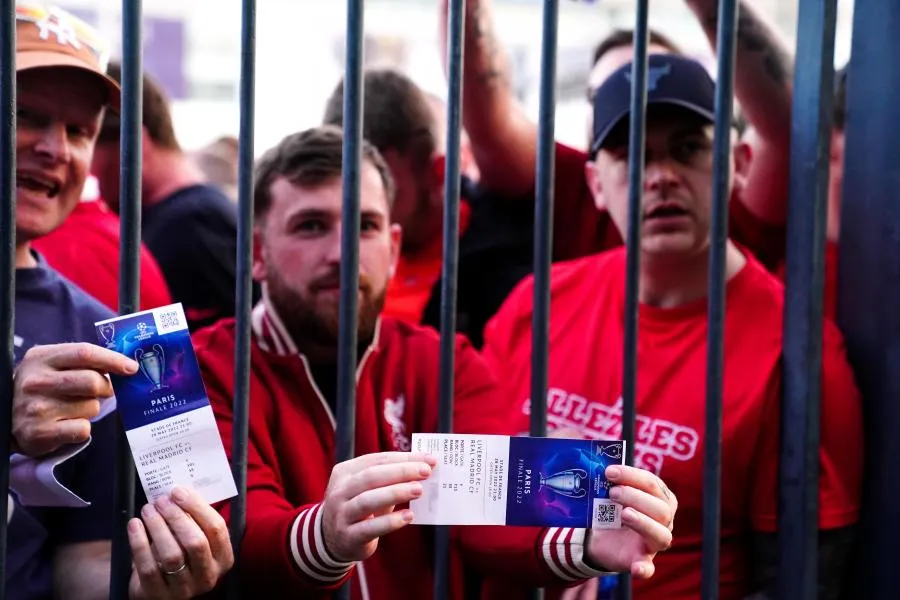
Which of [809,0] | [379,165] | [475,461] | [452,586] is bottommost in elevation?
[452,586]

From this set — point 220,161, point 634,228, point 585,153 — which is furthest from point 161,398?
point 220,161

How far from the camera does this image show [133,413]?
3.65 ft

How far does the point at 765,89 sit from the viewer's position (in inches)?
74.0

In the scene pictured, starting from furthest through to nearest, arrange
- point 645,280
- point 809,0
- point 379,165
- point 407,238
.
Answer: point 407,238
point 645,280
point 379,165
point 809,0

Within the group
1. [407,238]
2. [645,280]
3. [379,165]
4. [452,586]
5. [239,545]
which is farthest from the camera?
[407,238]

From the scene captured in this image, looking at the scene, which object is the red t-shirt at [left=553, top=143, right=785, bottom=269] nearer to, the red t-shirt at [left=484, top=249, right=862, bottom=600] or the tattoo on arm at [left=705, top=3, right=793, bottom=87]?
the red t-shirt at [left=484, top=249, right=862, bottom=600]

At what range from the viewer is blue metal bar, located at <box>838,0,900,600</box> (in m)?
1.50

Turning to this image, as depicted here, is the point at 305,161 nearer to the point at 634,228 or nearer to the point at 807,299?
the point at 634,228

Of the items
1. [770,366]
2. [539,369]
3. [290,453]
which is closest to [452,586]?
[290,453]

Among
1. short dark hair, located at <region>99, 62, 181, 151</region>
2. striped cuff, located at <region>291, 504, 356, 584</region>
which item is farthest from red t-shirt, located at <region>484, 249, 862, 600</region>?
short dark hair, located at <region>99, 62, 181, 151</region>

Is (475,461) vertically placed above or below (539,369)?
below

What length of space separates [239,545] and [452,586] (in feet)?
1.32

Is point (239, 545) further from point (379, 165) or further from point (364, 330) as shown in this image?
point (379, 165)

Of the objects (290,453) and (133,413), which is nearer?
(133,413)
